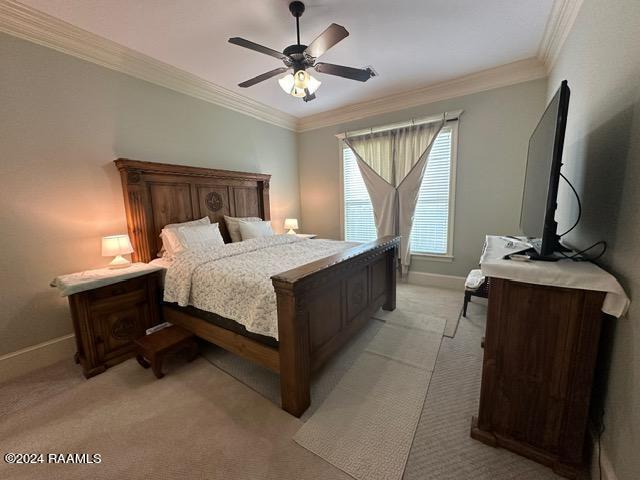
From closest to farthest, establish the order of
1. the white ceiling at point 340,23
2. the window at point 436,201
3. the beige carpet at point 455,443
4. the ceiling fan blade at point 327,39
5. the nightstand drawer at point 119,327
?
the beige carpet at point 455,443 < the ceiling fan blade at point 327,39 < the white ceiling at point 340,23 < the nightstand drawer at point 119,327 < the window at point 436,201

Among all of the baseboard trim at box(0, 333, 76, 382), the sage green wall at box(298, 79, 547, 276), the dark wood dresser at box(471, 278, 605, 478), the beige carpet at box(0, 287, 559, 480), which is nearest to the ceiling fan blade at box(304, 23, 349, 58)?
the dark wood dresser at box(471, 278, 605, 478)

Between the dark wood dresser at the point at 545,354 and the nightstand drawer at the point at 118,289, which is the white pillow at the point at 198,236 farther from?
the dark wood dresser at the point at 545,354

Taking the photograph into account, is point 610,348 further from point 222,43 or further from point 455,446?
point 222,43

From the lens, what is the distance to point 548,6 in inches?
79.4

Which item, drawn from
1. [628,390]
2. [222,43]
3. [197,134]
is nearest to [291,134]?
[197,134]

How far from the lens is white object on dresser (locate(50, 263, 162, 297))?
1858mm

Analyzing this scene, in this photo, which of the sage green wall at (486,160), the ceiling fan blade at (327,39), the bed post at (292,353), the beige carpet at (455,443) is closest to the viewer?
the beige carpet at (455,443)

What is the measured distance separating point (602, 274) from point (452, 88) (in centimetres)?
315

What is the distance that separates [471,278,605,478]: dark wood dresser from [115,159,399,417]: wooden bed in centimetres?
100

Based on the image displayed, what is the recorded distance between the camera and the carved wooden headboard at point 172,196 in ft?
8.43

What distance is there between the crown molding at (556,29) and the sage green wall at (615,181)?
9.6 inches

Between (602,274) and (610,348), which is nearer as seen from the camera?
(602,274)

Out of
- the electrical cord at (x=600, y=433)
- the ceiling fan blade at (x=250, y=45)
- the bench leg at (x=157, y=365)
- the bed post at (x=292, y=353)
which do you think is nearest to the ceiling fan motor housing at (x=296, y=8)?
the ceiling fan blade at (x=250, y=45)

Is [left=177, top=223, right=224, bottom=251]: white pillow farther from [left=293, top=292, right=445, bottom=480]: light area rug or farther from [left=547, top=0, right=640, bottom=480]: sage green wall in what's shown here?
[left=547, top=0, right=640, bottom=480]: sage green wall
